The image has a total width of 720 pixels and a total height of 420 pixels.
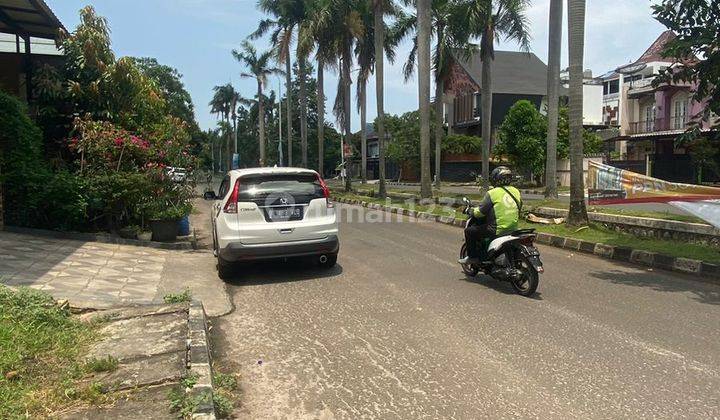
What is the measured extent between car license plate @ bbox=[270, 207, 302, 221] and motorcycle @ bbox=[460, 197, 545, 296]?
9.28 feet

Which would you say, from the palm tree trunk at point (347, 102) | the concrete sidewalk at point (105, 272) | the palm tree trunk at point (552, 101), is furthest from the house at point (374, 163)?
the concrete sidewalk at point (105, 272)

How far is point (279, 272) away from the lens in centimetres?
891

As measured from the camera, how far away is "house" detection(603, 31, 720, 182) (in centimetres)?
3819

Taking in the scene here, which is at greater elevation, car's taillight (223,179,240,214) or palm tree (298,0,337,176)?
palm tree (298,0,337,176)

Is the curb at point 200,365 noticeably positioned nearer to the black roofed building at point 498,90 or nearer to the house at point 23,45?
the house at point 23,45

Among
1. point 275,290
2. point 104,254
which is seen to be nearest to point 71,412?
point 275,290

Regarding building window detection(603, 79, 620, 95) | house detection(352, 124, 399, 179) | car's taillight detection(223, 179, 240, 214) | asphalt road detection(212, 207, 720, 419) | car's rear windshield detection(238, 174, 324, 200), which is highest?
building window detection(603, 79, 620, 95)

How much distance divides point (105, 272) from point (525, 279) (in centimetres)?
602

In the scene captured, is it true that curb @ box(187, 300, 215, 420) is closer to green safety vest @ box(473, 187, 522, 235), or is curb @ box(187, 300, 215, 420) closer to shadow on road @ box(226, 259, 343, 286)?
shadow on road @ box(226, 259, 343, 286)

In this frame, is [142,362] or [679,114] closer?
[142,362]

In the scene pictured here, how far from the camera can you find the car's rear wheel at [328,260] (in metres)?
8.95

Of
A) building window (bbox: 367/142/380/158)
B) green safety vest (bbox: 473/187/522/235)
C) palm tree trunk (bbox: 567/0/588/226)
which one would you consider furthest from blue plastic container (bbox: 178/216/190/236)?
building window (bbox: 367/142/380/158)

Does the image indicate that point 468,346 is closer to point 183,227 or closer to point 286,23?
point 183,227

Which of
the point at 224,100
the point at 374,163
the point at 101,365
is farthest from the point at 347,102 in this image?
the point at 224,100
